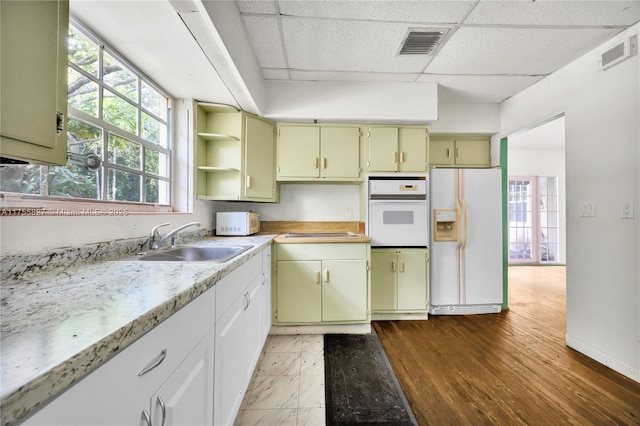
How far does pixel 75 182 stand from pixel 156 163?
2.42ft

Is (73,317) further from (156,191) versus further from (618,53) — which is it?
(618,53)

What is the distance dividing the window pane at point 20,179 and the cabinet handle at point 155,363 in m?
0.95

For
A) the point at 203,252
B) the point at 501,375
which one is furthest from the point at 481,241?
the point at 203,252

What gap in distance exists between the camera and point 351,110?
249cm

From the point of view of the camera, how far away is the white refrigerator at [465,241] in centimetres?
263

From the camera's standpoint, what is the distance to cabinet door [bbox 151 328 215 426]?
2.04 ft

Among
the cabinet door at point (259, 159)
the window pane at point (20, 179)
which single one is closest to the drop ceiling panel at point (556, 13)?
the cabinet door at point (259, 159)

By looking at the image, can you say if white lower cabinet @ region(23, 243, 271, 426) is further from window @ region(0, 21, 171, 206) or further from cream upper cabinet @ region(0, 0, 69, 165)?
window @ region(0, 21, 171, 206)

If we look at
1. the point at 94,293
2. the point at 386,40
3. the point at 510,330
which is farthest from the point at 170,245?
the point at 510,330

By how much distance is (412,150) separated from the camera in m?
2.60

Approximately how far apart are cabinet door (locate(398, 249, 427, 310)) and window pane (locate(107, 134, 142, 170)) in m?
2.39

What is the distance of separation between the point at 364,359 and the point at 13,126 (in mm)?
2141

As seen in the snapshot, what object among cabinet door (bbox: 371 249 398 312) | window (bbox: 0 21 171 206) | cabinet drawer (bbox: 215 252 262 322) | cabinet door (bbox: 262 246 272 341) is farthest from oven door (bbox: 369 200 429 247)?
window (bbox: 0 21 171 206)

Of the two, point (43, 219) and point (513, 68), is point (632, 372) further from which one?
point (43, 219)
